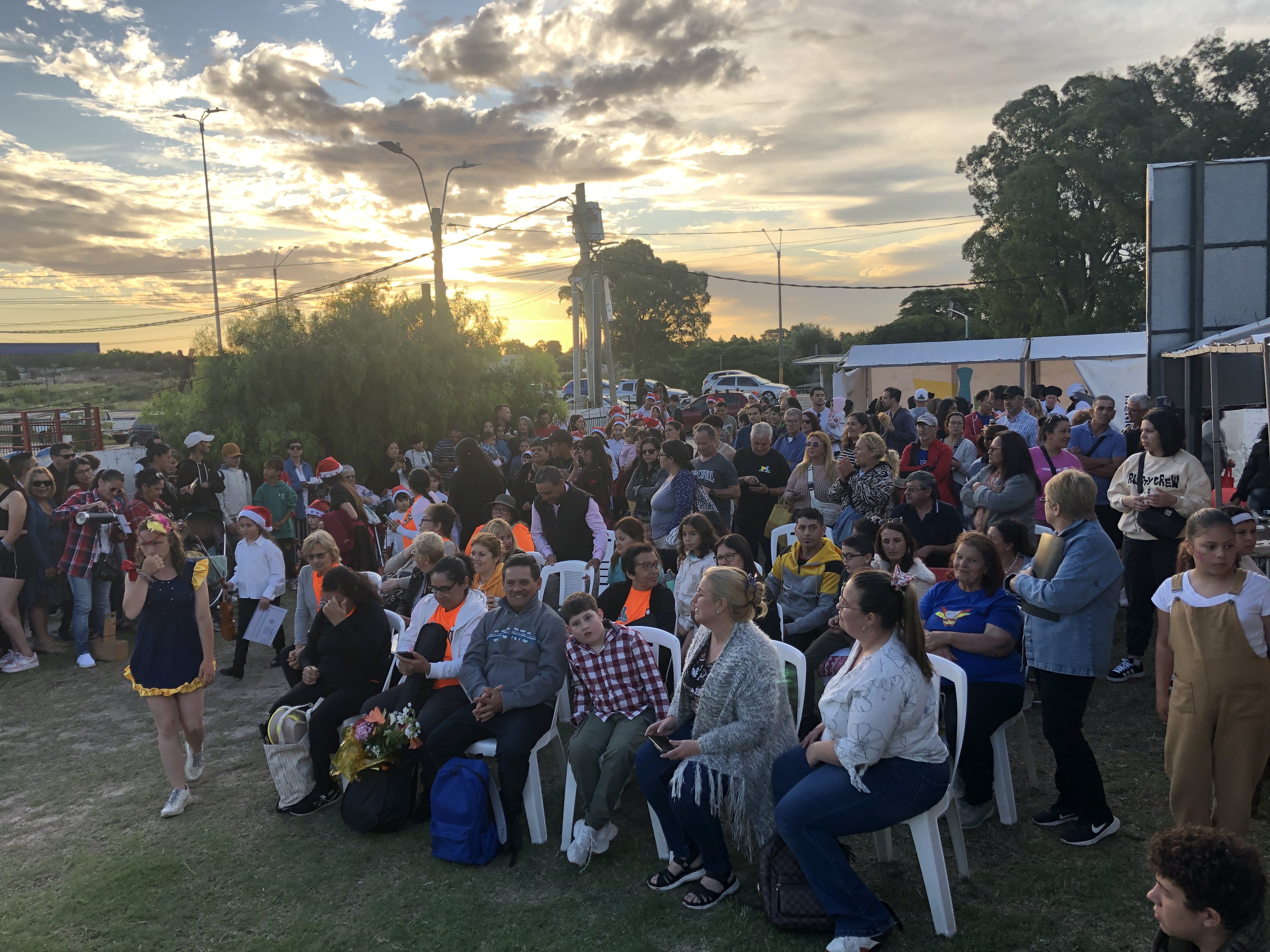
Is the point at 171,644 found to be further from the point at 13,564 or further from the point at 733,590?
the point at 13,564

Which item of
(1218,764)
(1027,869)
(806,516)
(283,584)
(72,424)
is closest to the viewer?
(1218,764)

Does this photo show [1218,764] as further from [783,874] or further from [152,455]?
[152,455]

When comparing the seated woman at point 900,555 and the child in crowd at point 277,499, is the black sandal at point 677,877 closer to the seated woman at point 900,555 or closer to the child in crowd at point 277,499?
the seated woman at point 900,555

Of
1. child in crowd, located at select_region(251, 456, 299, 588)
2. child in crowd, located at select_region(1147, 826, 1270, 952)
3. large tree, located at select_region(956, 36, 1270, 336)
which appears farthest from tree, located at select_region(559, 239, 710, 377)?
child in crowd, located at select_region(1147, 826, 1270, 952)

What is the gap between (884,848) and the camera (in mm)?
3908

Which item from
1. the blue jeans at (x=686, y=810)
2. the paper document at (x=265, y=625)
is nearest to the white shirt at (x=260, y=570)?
the paper document at (x=265, y=625)

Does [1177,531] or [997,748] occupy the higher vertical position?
[1177,531]

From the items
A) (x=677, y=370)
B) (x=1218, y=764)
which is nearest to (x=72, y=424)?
(x=1218, y=764)

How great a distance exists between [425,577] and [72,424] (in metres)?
14.2

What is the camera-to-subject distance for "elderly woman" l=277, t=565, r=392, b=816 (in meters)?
4.79

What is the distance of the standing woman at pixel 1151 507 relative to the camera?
210 inches

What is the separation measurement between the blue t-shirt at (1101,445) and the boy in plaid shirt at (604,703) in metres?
4.64

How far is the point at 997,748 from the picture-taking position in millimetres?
4203

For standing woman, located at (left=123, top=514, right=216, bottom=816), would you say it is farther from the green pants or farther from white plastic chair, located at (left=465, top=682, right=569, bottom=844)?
the green pants
